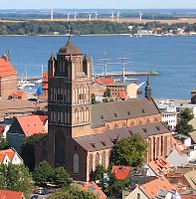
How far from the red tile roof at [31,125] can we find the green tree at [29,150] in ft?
9.56

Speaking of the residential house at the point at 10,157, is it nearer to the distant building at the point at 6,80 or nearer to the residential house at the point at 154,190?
the residential house at the point at 154,190

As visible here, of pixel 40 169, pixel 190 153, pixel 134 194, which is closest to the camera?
pixel 134 194

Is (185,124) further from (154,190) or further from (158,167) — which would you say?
(154,190)

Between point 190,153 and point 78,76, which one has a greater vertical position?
point 78,76

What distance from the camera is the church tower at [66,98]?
63.8 metres

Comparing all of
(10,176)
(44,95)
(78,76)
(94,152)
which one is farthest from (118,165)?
(44,95)

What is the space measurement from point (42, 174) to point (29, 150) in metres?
5.63

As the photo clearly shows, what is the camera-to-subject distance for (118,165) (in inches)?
2542

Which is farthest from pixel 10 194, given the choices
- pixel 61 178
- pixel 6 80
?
pixel 6 80

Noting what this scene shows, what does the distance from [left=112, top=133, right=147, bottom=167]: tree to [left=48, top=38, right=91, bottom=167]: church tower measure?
270 centimetres

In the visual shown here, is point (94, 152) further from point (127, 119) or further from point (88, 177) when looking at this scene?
point (127, 119)

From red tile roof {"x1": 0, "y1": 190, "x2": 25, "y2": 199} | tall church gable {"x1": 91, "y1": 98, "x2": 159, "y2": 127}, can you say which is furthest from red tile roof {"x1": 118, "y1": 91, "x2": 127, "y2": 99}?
red tile roof {"x1": 0, "y1": 190, "x2": 25, "y2": 199}

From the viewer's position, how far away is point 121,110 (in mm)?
69188

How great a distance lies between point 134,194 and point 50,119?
13.1 metres
